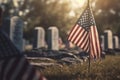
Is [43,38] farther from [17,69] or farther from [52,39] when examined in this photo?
[17,69]

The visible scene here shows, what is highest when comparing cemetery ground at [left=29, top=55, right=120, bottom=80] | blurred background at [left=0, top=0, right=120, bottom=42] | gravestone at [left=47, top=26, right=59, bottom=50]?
blurred background at [left=0, top=0, right=120, bottom=42]

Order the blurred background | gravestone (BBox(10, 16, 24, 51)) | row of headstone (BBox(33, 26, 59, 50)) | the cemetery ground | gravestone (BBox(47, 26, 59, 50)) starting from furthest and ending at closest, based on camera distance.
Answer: the blurred background → gravestone (BBox(47, 26, 59, 50)) → row of headstone (BBox(33, 26, 59, 50)) → gravestone (BBox(10, 16, 24, 51)) → the cemetery ground

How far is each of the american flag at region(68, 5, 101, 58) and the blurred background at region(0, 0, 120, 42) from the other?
3987 cm

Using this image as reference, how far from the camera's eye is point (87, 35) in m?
11.3

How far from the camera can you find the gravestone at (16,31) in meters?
20.4

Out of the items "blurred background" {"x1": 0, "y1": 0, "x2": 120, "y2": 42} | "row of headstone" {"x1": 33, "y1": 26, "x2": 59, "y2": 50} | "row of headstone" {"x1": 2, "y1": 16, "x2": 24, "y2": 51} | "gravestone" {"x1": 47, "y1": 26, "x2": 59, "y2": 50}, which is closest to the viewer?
"row of headstone" {"x1": 2, "y1": 16, "x2": 24, "y2": 51}

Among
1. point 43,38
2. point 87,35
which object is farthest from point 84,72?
point 43,38

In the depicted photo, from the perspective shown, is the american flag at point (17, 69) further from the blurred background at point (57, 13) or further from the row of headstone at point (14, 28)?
the blurred background at point (57, 13)

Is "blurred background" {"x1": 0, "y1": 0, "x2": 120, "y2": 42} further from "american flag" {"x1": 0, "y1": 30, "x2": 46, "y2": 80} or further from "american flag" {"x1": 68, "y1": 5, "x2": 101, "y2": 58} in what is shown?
"american flag" {"x1": 0, "y1": 30, "x2": 46, "y2": 80}

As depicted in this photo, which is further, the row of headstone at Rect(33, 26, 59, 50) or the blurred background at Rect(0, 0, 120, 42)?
the blurred background at Rect(0, 0, 120, 42)

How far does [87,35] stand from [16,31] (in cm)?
1016

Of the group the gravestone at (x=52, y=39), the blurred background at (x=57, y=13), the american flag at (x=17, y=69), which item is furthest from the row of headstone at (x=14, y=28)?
the blurred background at (x=57, y=13)

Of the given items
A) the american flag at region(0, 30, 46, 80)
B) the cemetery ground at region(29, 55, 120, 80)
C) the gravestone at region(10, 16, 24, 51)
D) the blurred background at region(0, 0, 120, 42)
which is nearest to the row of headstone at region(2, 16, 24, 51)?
the gravestone at region(10, 16, 24, 51)

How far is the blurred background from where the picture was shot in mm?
54875
